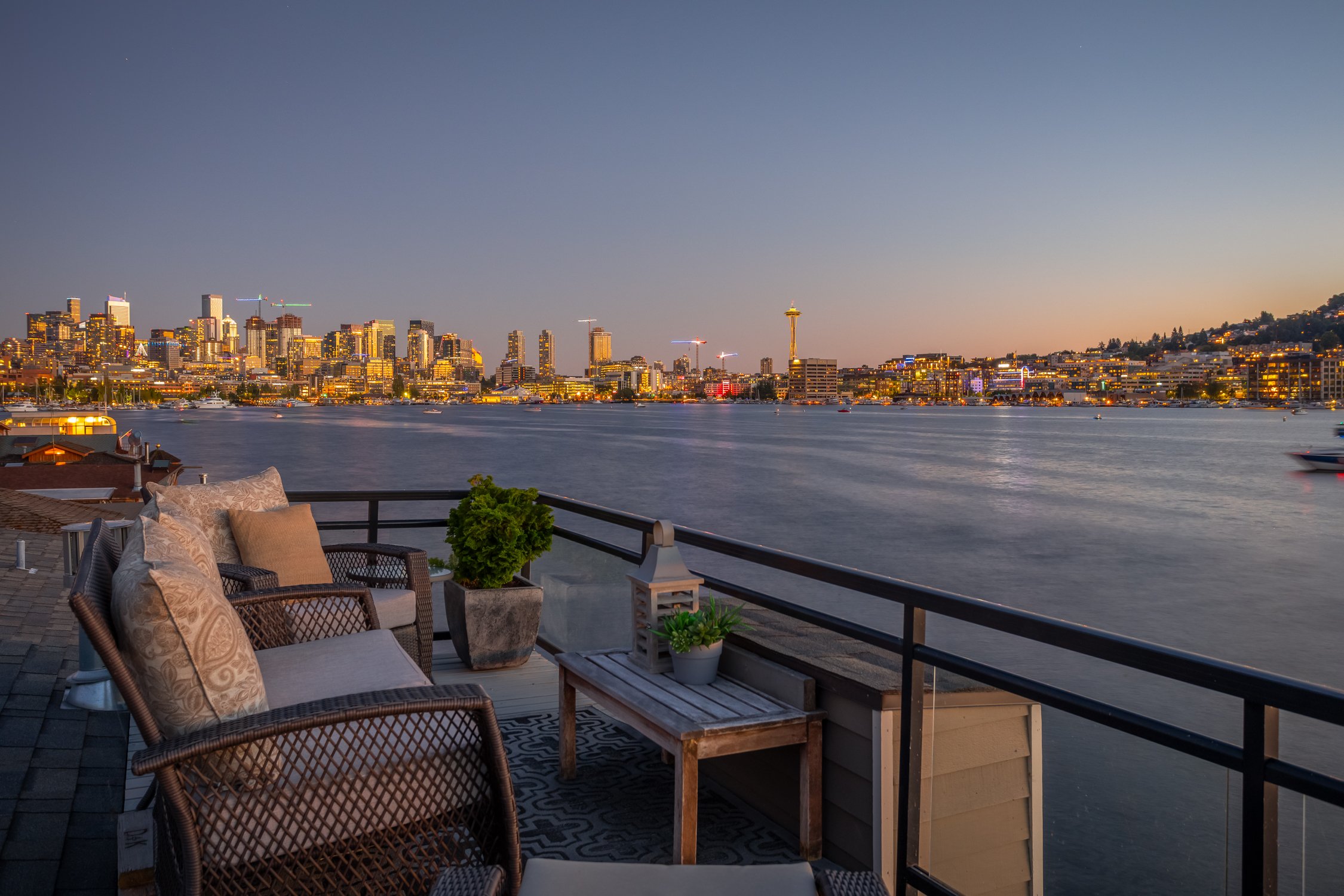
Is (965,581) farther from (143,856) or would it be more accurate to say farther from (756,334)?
(756,334)

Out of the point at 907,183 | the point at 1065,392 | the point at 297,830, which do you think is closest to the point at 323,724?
the point at 297,830

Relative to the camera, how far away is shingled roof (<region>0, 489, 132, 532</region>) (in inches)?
379

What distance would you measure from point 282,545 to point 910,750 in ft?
9.60

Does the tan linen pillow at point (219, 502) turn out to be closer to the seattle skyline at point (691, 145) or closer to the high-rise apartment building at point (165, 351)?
the seattle skyline at point (691, 145)

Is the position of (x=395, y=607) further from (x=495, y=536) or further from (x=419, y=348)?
(x=419, y=348)

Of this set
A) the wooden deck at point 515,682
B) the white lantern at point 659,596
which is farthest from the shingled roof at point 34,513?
the white lantern at point 659,596

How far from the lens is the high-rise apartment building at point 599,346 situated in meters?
197

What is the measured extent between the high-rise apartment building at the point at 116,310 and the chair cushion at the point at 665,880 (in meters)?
176

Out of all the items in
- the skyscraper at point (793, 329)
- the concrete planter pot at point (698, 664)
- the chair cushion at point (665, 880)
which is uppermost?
the skyscraper at point (793, 329)

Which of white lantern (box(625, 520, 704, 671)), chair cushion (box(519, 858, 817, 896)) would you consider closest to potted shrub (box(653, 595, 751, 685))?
white lantern (box(625, 520, 704, 671))

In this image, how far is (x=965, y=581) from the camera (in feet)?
67.7

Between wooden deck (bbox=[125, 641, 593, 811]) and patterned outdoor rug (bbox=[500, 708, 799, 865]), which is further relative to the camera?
wooden deck (bbox=[125, 641, 593, 811])

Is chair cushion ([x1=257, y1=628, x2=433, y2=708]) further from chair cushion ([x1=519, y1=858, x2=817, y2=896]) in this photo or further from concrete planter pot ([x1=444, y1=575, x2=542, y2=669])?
concrete planter pot ([x1=444, y1=575, x2=542, y2=669])

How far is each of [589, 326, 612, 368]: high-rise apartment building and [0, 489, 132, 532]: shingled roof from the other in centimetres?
18702
